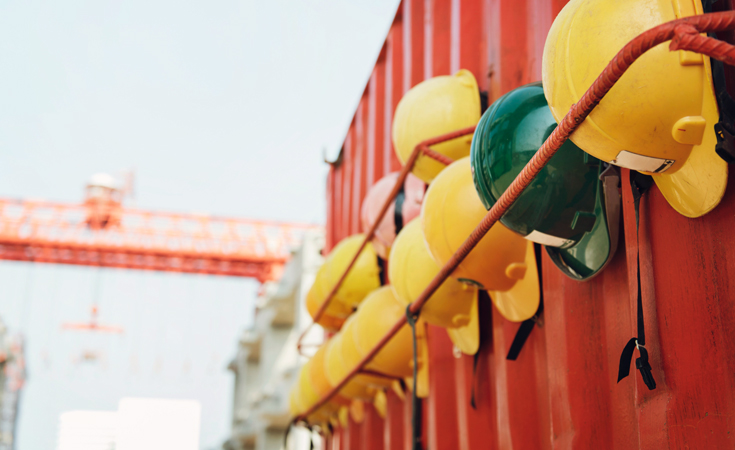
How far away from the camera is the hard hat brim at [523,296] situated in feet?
8.21

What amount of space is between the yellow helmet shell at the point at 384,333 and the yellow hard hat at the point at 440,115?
27.7 inches

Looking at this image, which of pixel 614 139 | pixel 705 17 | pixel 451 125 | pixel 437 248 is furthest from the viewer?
pixel 451 125

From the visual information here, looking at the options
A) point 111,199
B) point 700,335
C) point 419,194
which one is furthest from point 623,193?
point 111,199

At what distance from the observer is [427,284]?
2.86m

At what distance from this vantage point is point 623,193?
1937 millimetres

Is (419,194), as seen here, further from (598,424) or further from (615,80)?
(615,80)

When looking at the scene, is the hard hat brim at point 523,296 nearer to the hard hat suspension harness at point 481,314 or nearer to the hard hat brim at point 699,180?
the hard hat suspension harness at point 481,314

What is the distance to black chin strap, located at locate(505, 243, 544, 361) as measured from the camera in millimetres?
2537

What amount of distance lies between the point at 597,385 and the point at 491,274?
20.7 inches

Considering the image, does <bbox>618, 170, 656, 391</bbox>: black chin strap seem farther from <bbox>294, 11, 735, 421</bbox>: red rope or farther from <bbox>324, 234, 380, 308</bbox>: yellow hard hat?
<bbox>324, 234, 380, 308</bbox>: yellow hard hat

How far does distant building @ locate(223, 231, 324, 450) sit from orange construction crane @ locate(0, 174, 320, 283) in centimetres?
386

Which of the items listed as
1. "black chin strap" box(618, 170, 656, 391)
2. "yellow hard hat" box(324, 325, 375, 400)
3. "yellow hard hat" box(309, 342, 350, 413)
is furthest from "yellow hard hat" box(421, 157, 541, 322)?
"yellow hard hat" box(309, 342, 350, 413)

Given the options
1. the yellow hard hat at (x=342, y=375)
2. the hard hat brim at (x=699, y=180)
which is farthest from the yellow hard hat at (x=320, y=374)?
the hard hat brim at (x=699, y=180)

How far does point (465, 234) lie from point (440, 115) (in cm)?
94
